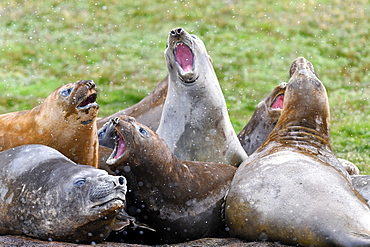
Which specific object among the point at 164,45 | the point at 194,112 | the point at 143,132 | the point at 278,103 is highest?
the point at 143,132

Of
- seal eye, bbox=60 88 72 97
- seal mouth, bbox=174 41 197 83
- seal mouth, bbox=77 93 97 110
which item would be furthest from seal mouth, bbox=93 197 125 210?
seal mouth, bbox=174 41 197 83

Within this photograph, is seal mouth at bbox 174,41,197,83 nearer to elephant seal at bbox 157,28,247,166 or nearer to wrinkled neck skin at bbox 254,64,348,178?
elephant seal at bbox 157,28,247,166

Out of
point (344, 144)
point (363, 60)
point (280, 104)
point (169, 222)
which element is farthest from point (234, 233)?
point (363, 60)

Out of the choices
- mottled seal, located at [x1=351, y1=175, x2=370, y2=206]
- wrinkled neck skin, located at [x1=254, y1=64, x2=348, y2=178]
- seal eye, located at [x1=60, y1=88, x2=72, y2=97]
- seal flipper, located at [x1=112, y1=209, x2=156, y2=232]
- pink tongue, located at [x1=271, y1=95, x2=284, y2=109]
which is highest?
seal eye, located at [x1=60, y1=88, x2=72, y2=97]

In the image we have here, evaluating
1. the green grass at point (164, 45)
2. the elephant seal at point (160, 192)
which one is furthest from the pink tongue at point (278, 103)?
the green grass at point (164, 45)

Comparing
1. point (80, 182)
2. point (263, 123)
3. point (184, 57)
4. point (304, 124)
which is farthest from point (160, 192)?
point (263, 123)

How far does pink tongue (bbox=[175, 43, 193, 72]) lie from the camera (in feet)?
22.6

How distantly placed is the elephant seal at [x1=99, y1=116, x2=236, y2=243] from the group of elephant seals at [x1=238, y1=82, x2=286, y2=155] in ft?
7.01

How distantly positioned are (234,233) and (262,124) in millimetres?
2612

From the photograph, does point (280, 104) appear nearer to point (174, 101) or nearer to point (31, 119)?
point (174, 101)

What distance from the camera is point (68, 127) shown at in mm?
5453

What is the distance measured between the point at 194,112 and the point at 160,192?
1.68 meters

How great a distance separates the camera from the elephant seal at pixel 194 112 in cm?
655

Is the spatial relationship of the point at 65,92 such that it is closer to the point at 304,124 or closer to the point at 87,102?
the point at 87,102
